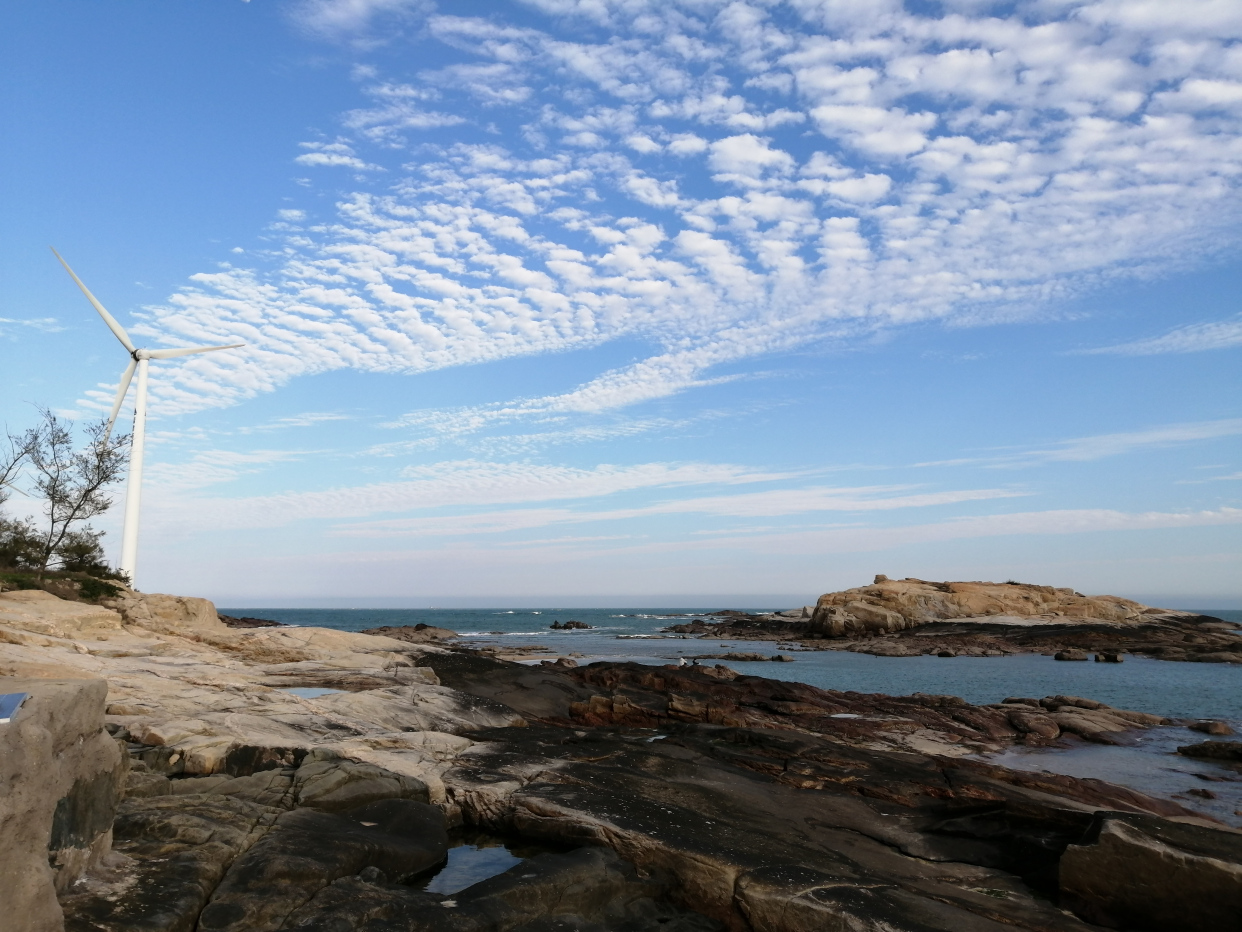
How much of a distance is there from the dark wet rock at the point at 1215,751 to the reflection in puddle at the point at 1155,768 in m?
0.40

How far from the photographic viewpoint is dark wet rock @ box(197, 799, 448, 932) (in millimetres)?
8141

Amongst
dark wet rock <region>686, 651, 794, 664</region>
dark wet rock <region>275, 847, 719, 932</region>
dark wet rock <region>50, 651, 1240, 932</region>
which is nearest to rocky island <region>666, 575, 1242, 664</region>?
dark wet rock <region>686, 651, 794, 664</region>

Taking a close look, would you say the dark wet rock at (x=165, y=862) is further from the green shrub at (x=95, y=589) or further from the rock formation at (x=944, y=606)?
the rock formation at (x=944, y=606)

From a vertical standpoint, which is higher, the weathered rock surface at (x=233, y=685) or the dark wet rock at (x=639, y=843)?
the weathered rock surface at (x=233, y=685)

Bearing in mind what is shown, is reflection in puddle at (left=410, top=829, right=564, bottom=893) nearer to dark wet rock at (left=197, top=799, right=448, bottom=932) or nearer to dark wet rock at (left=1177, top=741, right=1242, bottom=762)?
dark wet rock at (left=197, top=799, right=448, bottom=932)

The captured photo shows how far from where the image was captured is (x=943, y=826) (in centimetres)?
1328

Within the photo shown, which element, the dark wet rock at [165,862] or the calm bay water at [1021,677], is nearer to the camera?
the dark wet rock at [165,862]

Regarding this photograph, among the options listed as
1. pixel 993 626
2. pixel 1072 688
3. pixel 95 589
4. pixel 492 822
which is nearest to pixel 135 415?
pixel 95 589

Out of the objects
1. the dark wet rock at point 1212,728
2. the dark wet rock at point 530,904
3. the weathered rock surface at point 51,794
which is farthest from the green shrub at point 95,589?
the dark wet rock at point 1212,728

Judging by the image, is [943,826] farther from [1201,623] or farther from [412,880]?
[1201,623]

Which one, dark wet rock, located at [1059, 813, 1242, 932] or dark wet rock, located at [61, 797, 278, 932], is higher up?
dark wet rock, located at [61, 797, 278, 932]

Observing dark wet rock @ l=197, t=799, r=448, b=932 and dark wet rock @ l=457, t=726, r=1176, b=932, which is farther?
dark wet rock @ l=457, t=726, r=1176, b=932

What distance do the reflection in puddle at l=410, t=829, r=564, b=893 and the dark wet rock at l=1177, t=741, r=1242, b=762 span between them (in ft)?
76.6

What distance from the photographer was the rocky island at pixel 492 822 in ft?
26.2
